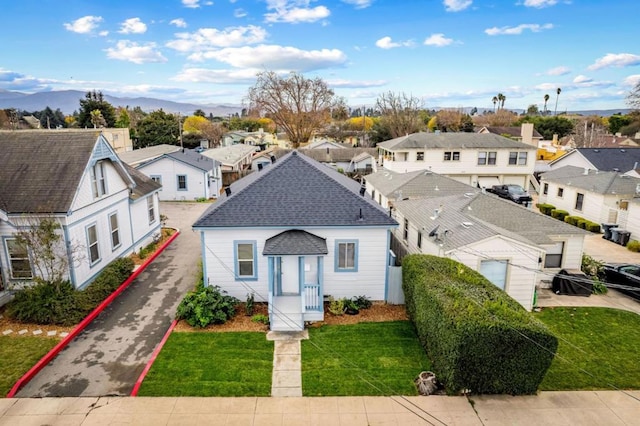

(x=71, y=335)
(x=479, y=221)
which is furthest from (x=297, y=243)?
(x=71, y=335)

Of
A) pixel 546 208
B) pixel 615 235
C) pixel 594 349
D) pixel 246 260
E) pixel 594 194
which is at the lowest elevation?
pixel 594 349

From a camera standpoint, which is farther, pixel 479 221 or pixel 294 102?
pixel 294 102

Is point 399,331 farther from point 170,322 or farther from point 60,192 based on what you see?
point 60,192

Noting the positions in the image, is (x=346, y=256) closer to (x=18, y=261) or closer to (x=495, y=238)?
(x=495, y=238)

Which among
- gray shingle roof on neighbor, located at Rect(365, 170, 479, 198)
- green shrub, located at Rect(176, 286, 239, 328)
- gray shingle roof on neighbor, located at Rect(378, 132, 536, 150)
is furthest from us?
gray shingle roof on neighbor, located at Rect(378, 132, 536, 150)

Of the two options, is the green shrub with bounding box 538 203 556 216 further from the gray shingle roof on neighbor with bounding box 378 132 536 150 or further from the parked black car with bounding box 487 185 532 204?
the gray shingle roof on neighbor with bounding box 378 132 536 150

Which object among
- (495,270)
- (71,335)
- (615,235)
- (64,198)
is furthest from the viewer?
(615,235)

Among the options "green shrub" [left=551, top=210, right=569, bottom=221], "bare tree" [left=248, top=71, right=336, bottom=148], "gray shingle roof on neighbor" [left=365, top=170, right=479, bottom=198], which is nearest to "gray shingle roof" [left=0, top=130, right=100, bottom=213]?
"gray shingle roof on neighbor" [left=365, top=170, right=479, bottom=198]
